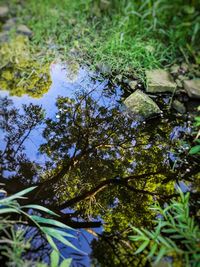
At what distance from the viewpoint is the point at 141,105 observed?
3494mm

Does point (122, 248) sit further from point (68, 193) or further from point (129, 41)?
point (129, 41)

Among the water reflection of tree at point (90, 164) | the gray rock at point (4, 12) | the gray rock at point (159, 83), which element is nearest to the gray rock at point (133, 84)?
the gray rock at point (159, 83)

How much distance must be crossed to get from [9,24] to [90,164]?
2.71 metres

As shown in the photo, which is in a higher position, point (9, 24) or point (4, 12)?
point (4, 12)

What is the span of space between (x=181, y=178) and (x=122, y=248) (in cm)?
85

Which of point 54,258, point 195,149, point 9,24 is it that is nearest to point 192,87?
point 195,149

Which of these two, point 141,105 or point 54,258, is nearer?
point 54,258

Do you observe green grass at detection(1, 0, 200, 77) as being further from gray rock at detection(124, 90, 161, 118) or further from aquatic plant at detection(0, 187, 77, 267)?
aquatic plant at detection(0, 187, 77, 267)

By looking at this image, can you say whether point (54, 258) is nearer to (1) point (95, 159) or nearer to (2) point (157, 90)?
(1) point (95, 159)

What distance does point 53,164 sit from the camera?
291 cm

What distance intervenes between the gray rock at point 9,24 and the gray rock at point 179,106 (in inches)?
97.4

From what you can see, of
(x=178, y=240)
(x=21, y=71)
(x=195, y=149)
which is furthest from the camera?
(x=21, y=71)

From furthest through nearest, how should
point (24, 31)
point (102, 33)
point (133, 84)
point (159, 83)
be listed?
point (24, 31), point (102, 33), point (133, 84), point (159, 83)

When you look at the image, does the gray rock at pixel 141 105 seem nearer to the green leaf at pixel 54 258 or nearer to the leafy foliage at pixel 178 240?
the leafy foliage at pixel 178 240
